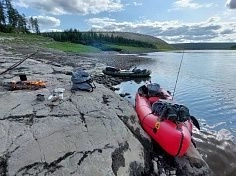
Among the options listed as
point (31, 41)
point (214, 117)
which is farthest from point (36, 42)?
point (214, 117)

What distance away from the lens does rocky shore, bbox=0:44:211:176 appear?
20.5 feet

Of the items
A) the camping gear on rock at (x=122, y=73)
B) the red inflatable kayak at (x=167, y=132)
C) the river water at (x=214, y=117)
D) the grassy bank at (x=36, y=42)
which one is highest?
the red inflatable kayak at (x=167, y=132)

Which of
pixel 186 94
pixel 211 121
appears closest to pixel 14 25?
pixel 186 94

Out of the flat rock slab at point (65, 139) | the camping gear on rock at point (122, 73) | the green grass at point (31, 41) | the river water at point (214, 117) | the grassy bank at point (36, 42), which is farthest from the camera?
the green grass at point (31, 41)

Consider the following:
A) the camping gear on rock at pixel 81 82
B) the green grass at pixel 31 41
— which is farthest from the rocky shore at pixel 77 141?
the green grass at pixel 31 41

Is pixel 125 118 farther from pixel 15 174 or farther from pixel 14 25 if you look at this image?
pixel 14 25

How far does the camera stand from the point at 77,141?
6961 mm

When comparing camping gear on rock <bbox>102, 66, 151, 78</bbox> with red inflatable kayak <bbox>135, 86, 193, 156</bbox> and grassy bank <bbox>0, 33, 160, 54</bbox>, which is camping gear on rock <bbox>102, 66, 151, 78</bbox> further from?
grassy bank <bbox>0, 33, 160, 54</bbox>

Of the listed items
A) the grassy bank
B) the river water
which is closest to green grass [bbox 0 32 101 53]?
the grassy bank

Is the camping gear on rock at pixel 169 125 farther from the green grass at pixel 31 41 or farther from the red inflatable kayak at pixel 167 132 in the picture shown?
the green grass at pixel 31 41

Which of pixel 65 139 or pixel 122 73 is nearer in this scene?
pixel 65 139

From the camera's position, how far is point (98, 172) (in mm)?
6273

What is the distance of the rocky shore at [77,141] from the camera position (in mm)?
6234

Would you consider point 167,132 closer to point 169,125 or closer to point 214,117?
point 169,125
